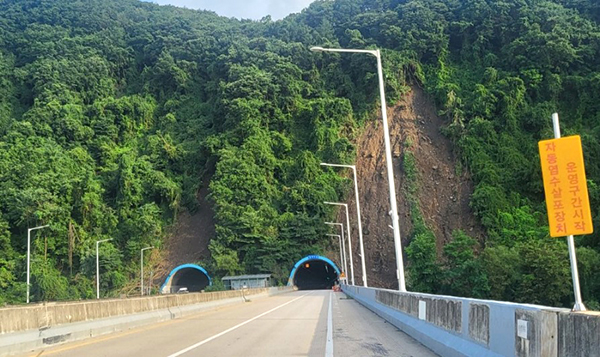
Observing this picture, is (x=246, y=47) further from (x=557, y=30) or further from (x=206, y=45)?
(x=557, y=30)

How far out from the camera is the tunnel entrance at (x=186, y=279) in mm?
75125

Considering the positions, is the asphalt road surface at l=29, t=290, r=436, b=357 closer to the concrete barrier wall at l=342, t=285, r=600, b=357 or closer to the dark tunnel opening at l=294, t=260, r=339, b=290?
the concrete barrier wall at l=342, t=285, r=600, b=357

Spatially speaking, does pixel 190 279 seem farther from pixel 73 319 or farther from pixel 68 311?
pixel 68 311

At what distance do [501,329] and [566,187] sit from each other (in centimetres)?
208

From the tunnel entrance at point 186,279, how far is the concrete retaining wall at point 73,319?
171 ft

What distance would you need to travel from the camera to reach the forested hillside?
74875 millimetres

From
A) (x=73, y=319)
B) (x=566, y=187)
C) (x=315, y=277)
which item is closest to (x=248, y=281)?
(x=315, y=277)

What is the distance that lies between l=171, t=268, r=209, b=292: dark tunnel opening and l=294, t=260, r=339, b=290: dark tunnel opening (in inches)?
754

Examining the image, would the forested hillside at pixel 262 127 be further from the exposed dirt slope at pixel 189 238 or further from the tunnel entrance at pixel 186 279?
the tunnel entrance at pixel 186 279

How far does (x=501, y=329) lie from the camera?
7.00 m

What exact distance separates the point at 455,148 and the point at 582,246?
3301 centimetres

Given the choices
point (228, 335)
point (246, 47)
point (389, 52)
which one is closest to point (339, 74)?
point (389, 52)

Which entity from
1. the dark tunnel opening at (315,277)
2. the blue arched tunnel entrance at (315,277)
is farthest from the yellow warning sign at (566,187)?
the dark tunnel opening at (315,277)

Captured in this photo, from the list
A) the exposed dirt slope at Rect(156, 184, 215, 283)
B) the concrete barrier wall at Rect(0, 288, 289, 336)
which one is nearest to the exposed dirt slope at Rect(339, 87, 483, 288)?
the exposed dirt slope at Rect(156, 184, 215, 283)
